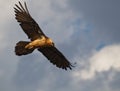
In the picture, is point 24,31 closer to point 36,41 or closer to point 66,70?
point 36,41

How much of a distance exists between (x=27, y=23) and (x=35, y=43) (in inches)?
75.1

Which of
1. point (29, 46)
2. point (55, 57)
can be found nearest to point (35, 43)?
point (29, 46)

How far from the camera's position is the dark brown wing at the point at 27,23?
3014 cm

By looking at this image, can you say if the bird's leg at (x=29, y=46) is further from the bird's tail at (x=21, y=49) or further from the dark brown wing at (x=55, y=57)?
the dark brown wing at (x=55, y=57)

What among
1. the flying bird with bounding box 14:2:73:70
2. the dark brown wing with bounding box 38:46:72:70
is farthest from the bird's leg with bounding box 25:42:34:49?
the dark brown wing with bounding box 38:46:72:70

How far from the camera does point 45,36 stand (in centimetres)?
2953

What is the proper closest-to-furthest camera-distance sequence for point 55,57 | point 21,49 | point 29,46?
1. point 29,46
2. point 21,49
3. point 55,57

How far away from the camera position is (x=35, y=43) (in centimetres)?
2906

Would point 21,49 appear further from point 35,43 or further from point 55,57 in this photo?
point 55,57

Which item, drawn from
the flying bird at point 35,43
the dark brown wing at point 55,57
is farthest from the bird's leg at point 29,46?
the dark brown wing at point 55,57

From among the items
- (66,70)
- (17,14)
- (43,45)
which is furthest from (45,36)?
(66,70)

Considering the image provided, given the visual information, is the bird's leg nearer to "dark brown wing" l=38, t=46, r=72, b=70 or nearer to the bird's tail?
the bird's tail

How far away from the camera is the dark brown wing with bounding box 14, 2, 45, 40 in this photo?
3014 centimetres

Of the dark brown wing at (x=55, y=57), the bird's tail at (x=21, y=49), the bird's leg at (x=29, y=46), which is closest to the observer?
the bird's leg at (x=29, y=46)
